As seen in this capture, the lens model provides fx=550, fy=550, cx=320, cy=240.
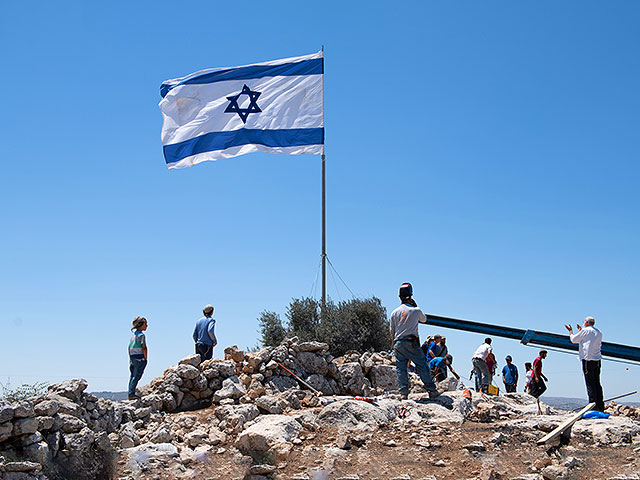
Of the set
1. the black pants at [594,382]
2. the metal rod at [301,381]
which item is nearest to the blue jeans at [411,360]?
the metal rod at [301,381]

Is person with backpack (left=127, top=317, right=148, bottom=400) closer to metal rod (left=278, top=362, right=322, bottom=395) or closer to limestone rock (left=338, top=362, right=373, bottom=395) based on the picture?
metal rod (left=278, top=362, right=322, bottom=395)

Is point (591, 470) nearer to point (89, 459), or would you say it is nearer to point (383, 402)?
point (383, 402)

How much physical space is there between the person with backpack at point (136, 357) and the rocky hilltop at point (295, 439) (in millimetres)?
316

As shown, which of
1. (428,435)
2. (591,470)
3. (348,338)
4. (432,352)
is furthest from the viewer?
(348,338)

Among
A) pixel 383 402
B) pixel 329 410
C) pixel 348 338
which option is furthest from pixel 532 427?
pixel 348 338

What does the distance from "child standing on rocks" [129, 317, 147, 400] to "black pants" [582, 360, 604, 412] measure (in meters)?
8.49

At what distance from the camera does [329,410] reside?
923 centimetres

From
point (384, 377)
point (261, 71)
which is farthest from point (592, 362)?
point (261, 71)

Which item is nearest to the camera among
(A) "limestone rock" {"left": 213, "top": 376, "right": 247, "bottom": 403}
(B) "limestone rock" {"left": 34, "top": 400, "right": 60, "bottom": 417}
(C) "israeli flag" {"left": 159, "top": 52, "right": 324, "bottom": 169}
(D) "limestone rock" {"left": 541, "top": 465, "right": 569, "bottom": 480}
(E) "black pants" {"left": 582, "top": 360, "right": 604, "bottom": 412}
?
(D) "limestone rock" {"left": 541, "top": 465, "right": 569, "bottom": 480}

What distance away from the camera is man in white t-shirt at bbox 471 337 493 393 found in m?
13.7

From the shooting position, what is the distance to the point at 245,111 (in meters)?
16.1

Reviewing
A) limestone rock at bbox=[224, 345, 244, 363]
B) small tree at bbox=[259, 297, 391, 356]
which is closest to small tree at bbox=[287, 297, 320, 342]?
small tree at bbox=[259, 297, 391, 356]

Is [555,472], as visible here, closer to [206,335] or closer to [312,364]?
[312,364]

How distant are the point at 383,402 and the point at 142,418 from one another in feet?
14.8
